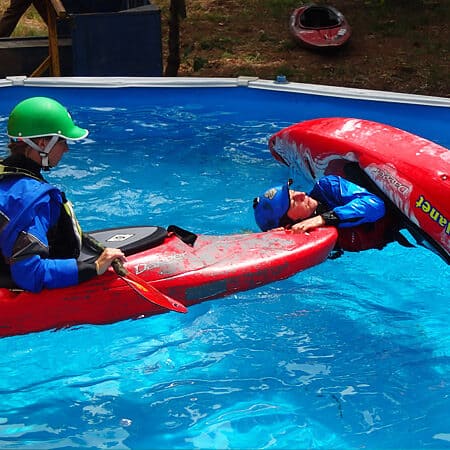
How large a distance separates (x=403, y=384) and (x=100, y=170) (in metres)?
3.60

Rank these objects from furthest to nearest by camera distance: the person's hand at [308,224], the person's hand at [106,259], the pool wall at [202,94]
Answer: the pool wall at [202,94] → the person's hand at [308,224] → the person's hand at [106,259]

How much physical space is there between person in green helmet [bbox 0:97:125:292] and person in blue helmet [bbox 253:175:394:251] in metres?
1.13

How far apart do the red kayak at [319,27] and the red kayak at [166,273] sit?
775cm

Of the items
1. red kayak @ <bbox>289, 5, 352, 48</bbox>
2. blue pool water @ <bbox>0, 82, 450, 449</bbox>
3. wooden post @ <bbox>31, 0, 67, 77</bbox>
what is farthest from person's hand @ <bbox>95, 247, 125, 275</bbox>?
red kayak @ <bbox>289, 5, 352, 48</bbox>

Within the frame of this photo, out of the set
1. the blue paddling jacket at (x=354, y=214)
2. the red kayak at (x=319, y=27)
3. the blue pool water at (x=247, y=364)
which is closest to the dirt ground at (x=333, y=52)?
the red kayak at (x=319, y=27)

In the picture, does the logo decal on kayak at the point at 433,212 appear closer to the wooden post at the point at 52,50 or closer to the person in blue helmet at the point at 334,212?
the person in blue helmet at the point at 334,212

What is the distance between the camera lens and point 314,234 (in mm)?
3986

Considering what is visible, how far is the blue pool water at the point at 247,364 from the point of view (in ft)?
10.8

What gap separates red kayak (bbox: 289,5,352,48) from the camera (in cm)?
1123

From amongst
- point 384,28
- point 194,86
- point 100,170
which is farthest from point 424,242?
point 384,28

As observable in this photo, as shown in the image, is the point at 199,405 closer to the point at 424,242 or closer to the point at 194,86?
the point at 424,242

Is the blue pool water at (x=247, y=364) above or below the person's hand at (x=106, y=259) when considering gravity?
below

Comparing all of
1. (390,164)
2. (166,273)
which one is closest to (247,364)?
(166,273)

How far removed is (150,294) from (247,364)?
2.42 ft
